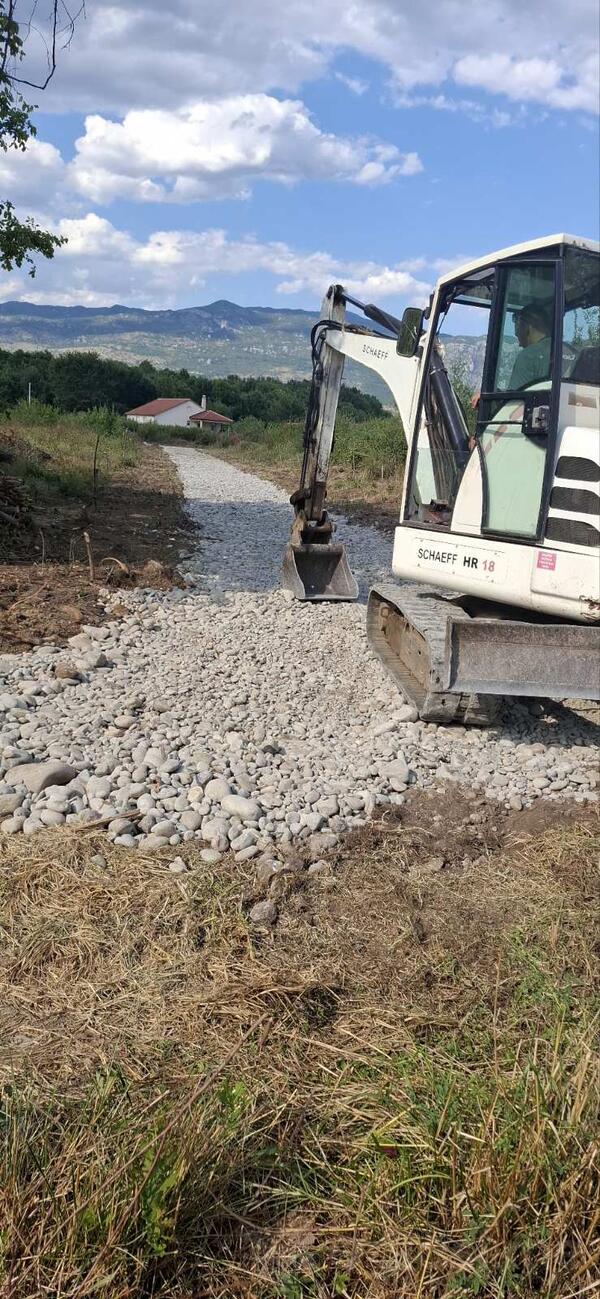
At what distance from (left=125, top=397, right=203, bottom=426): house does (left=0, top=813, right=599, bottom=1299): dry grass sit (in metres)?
66.9

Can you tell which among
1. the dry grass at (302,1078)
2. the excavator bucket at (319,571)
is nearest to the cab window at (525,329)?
the dry grass at (302,1078)

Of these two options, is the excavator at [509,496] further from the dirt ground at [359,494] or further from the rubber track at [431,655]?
the dirt ground at [359,494]

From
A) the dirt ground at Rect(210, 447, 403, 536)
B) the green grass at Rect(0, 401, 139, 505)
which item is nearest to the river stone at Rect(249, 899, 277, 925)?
the green grass at Rect(0, 401, 139, 505)

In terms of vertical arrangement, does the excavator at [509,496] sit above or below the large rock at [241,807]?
above

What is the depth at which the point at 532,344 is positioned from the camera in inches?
233

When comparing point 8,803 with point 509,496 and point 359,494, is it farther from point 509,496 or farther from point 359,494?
point 359,494

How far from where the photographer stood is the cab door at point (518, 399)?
5.77 m

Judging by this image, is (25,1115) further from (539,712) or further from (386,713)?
(539,712)

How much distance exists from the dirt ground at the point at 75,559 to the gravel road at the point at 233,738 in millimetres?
357

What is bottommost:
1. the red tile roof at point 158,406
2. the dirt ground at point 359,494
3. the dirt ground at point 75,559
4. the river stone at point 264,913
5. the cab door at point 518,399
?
the river stone at point 264,913

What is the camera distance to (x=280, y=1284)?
222cm

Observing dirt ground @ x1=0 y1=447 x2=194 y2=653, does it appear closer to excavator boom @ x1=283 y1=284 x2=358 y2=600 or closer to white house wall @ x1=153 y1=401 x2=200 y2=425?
excavator boom @ x1=283 y1=284 x2=358 y2=600

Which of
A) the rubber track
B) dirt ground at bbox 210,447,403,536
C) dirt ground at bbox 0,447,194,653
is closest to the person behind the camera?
the rubber track

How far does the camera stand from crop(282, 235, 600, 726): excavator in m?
5.66
